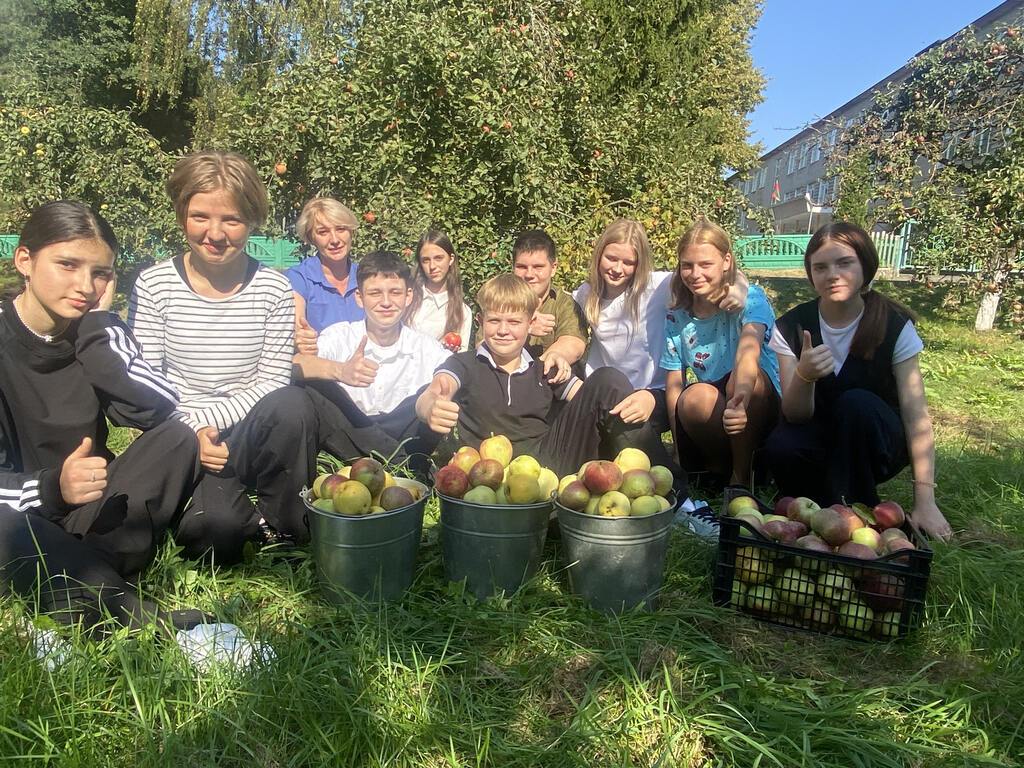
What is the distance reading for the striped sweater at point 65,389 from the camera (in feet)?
7.59

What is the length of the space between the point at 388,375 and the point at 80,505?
1538 mm

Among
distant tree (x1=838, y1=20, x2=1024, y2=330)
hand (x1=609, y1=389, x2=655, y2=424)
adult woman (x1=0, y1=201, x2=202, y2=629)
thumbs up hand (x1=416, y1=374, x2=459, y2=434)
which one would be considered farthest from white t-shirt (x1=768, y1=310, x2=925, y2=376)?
distant tree (x1=838, y1=20, x2=1024, y2=330)

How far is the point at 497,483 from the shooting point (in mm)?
2488

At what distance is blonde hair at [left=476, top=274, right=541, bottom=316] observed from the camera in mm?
3164

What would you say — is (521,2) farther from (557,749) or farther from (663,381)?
(557,749)

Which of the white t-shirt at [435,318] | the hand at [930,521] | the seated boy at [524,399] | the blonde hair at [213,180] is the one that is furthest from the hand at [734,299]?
the blonde hair at [213,180]

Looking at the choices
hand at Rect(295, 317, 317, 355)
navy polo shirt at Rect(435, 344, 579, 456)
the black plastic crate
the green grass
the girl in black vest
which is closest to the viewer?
the green grass

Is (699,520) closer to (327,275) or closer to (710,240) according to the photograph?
(710,240)

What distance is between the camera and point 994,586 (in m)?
2.50

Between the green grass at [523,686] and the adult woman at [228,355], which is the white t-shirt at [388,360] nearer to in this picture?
the adult woman at [228,355]

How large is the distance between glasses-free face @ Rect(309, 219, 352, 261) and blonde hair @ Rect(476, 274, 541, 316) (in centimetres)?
151

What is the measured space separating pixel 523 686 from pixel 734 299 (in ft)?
6.96

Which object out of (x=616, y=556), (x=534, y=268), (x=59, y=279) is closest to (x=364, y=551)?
(x=616, y=556)

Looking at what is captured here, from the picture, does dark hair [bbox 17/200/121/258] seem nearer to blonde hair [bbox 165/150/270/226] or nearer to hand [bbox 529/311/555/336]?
blonde hair [bbox 165/150/270/226]
